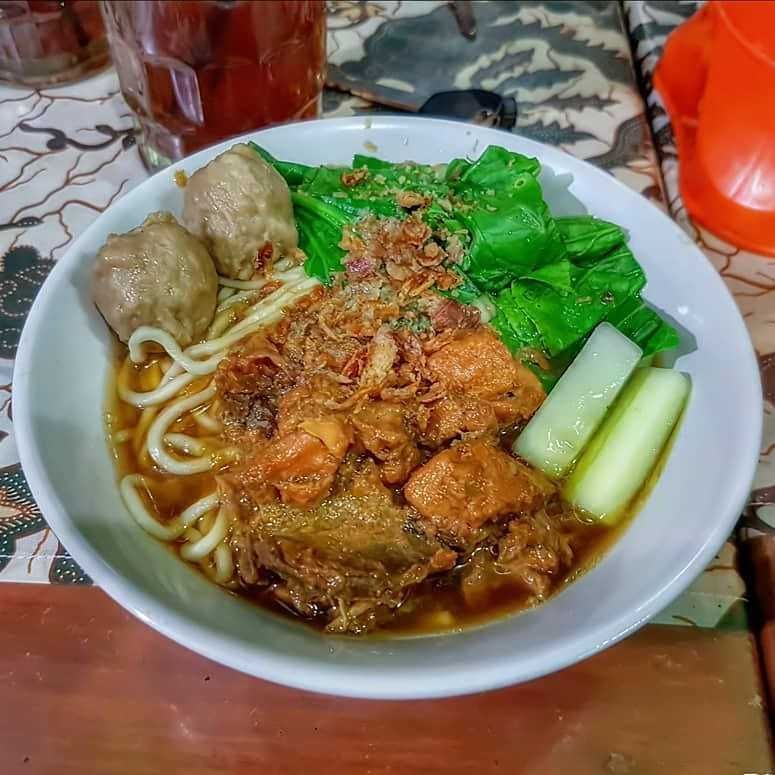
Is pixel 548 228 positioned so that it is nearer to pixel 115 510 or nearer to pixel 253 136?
pixel 253 136

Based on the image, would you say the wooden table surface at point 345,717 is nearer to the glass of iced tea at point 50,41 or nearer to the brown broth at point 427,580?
the brown broth at point 427,580

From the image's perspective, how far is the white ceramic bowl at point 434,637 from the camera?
1213 mm

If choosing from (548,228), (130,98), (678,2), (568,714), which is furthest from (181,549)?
(678,2)

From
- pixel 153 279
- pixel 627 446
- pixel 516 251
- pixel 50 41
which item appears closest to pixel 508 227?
pixel 516 251

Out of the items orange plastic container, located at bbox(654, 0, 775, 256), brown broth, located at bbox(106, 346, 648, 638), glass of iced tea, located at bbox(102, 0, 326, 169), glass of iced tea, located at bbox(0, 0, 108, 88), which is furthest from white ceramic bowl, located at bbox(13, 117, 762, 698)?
glass of iced tea, located at bbox(0, 0, 108, 88)

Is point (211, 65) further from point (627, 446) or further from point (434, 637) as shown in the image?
point (434, 637)

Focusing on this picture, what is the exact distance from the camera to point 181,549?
1.55 m

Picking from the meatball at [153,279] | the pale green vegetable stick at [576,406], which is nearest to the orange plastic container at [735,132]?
the pale green vegetable stick at [576,406]

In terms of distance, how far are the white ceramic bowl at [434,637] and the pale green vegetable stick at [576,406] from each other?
0.58 feet

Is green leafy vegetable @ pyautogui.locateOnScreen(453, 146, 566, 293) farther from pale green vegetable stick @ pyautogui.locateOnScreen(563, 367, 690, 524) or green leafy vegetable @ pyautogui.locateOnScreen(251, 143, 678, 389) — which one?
pale green vegetable stick @ pyautogui.locateOnScreen(563, 367, 690, 524)

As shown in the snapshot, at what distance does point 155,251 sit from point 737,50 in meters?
1.74

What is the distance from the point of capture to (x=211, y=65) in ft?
7.04

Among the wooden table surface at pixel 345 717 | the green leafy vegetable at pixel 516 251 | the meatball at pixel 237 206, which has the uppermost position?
the meatball at pixel 237 206

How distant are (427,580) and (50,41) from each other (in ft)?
8.04
